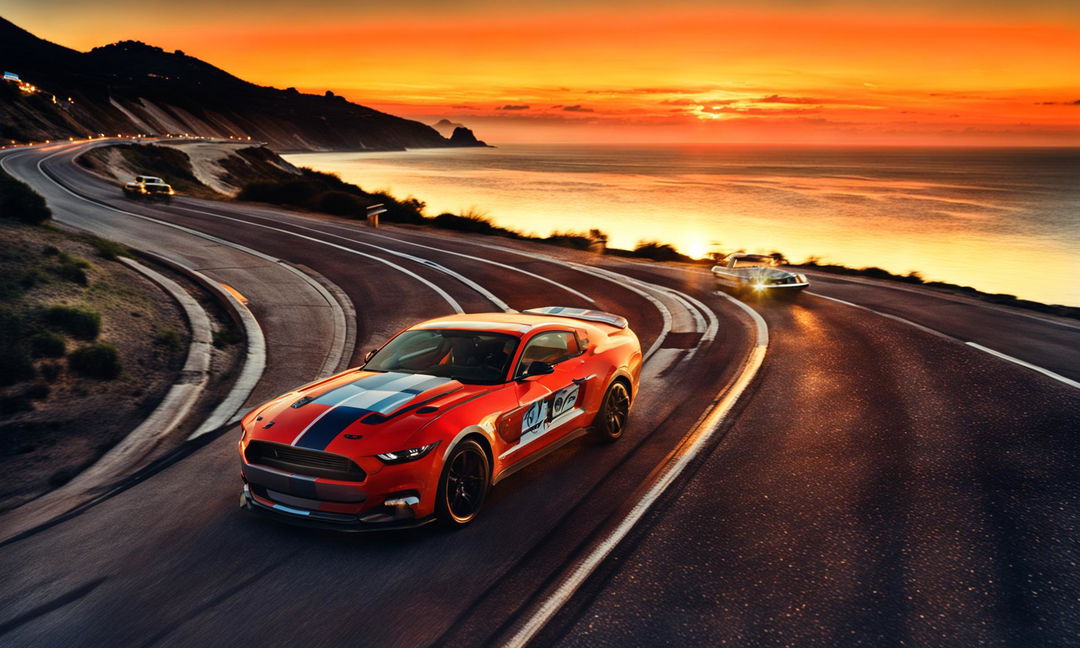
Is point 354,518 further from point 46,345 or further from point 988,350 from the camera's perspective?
point 988,350

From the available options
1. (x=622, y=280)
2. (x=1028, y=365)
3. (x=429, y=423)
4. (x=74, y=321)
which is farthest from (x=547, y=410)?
(x=622, y=280)

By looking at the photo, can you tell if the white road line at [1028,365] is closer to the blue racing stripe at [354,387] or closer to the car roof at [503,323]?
the car roof at [503,323]

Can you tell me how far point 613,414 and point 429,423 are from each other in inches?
117

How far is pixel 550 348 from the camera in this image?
25.6 feet

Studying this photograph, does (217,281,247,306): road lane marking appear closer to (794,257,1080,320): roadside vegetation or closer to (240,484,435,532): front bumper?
(240,484,435,532): front bumper

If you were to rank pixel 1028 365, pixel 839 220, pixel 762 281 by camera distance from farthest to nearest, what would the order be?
pixel 839 220
pixel 762 281
pixel 1028 365

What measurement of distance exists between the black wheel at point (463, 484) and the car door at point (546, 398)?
14.4 inches

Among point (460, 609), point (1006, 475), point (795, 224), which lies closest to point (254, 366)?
point (460, 609)

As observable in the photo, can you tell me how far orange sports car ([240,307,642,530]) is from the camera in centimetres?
573

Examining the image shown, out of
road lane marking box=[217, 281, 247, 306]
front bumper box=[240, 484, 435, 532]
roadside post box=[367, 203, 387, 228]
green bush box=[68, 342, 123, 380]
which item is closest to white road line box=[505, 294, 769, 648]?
front bumper box=[240, 484, 435, 532]

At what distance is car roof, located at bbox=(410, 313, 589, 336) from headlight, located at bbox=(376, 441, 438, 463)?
1.95 meters

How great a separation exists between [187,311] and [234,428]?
20.9 ft

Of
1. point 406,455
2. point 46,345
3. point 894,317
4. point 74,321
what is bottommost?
point 46,345

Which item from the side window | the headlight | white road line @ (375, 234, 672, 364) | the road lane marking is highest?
the side window
